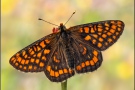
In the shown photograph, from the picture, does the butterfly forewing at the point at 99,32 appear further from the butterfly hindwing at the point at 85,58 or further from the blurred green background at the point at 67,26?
the blurred green background at the point at 67,26

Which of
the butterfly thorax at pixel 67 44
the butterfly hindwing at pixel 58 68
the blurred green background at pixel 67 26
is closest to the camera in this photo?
the butterfly hindwing at pixel 58 68

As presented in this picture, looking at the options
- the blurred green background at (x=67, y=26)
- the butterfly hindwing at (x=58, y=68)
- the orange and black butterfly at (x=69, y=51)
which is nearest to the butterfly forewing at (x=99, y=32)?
the orange and black butterfly at (x=69, y=51)

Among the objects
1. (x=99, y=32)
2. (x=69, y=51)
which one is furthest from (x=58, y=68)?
(x=99, y=32)

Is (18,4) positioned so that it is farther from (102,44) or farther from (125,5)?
(102,44)

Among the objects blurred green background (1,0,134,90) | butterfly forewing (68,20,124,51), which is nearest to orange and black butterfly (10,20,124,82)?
butterfly forewing (68,20,124,51)

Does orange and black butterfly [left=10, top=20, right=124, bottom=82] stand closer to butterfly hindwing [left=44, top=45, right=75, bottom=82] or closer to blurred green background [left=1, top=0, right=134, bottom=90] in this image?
butterfly hindwing [left=44, top=45, right=75, bottom=82]

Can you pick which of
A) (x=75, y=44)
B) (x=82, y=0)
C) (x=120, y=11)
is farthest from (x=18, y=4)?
(x=75, y=44)
